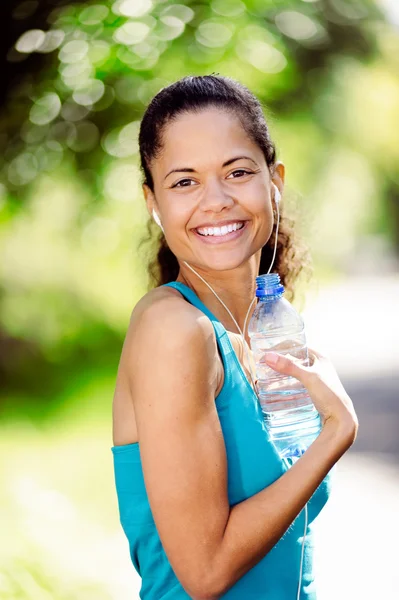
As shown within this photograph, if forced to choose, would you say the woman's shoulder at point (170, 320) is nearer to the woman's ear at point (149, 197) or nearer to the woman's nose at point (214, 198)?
the woman's nose at point (214, 198)

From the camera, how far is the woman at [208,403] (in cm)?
180

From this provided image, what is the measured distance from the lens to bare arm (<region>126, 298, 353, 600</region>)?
1790mm

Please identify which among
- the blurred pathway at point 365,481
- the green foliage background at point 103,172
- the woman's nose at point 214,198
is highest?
the woman's nose at point 214,198

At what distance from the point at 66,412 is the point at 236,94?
17.1ft

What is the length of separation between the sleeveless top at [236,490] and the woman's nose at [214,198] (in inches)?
8.4

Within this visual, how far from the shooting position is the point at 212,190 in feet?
6.97

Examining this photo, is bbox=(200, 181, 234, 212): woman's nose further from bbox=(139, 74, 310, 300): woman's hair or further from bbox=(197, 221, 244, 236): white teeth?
bbox=(139, 74, 310, 300): woman's hair

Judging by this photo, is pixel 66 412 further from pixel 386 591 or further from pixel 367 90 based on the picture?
pixel 367 90

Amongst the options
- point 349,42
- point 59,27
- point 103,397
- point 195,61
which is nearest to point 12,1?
point 59,27

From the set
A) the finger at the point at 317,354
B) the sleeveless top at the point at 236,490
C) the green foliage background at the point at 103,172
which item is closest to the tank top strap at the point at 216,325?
the sleeveless top at the point at 236,490

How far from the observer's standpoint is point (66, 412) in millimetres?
7082

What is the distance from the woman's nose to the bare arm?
0.36m

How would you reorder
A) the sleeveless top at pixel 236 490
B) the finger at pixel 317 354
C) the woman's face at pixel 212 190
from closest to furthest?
1. the sleeveless top at pixel 236 490
2. the woman's face at pixel 212 190
3. the finger at pixel 317 354

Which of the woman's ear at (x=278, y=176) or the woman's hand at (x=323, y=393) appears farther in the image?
the woman's ear at (x=278, y=176)
